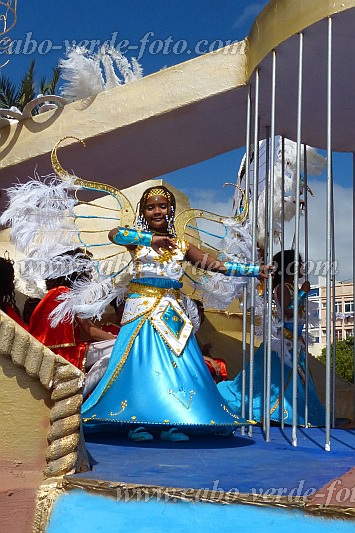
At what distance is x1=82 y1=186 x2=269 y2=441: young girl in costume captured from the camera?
4.04m

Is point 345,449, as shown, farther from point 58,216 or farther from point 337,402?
point 337,402

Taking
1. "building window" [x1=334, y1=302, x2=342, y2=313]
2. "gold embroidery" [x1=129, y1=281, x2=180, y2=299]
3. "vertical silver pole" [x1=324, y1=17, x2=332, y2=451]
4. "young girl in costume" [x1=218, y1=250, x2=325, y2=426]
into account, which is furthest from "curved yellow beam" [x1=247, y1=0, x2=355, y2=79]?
"building window" [x1=334, y1=302, x2=342, y2=313]

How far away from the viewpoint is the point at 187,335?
173 inches

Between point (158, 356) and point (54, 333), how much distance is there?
3.66 ft

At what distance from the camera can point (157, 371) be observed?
4.19 m

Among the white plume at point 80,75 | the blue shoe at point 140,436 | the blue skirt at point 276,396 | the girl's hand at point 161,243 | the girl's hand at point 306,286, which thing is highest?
the white plume at point 80,75

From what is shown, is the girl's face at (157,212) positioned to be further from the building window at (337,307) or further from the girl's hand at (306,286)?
the building window at (337,307)

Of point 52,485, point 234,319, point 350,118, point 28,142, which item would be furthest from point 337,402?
point 52,485

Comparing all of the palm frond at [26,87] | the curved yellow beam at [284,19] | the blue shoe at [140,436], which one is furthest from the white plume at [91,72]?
the palm frond at [26,87]

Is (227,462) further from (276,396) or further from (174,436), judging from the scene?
(276,396)

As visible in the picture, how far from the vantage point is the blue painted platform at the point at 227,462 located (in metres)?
2.79

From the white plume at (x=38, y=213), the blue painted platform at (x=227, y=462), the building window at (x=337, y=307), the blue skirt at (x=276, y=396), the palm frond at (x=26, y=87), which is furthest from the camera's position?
the palm frond at (x=26, y=87)

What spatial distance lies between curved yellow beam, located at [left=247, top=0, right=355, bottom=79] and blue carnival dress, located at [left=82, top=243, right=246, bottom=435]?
150cm

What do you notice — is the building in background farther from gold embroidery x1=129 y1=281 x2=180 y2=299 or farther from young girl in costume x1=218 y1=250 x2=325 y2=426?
gold embroidery x1=129 y1=281 x2=180 y2=299
